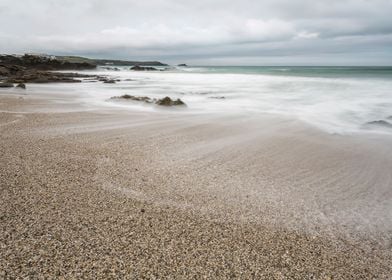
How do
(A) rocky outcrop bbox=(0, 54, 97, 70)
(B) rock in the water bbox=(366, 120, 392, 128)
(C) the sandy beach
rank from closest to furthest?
(C) the sandy beach, (B) rock in the water bbox=(366, 120, 392, 128), (A) rocky outcrop bbox=(0, 54, 97, 70)

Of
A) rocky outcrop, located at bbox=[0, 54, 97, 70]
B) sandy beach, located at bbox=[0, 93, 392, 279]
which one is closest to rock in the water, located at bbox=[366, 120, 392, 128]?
sandy beach, located at bbox=[0, 93, 392, 279]

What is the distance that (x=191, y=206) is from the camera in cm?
304

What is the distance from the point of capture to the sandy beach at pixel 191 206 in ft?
7.21

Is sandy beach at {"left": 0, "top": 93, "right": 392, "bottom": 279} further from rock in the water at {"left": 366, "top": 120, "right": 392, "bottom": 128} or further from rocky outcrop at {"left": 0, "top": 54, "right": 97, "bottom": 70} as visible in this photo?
rocky outcrop at {"left": 0, "top": 54, "right": 97, "bottom": 70}

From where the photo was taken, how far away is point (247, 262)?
7.34 feet

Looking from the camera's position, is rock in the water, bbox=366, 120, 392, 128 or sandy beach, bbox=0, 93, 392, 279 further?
rock in the water, bbox=366, 120, 392, 128

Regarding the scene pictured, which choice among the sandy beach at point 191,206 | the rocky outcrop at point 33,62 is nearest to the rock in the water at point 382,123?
the sandy beach at point 191,206

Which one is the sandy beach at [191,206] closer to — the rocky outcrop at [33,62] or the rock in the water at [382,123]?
the rock in the water at [382,123]

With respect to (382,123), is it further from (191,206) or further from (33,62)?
(33,62)

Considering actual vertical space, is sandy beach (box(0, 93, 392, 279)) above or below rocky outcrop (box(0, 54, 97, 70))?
below

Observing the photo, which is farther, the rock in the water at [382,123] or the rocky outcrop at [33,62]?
the rocky outcrop at [33,62]

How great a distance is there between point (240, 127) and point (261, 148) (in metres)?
1.62

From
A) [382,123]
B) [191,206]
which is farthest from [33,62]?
[191,206]

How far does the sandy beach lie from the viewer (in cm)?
220
